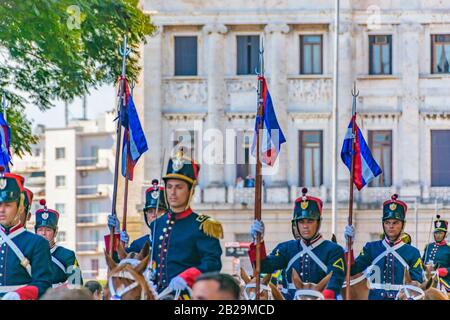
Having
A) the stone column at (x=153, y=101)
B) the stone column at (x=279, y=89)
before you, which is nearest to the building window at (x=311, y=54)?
the stone column at (x=279, y=89)

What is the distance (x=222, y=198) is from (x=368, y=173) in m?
25.8

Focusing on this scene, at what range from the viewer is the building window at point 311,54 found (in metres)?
44.6

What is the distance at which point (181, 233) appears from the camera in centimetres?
1372

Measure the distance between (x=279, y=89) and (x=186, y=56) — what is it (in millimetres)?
2636

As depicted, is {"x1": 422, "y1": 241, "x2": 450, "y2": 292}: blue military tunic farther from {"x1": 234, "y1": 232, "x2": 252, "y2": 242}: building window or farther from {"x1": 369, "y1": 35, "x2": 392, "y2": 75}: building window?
{"x1": 369, "y1": 35, "x2": 392, "y2": 75}: building window

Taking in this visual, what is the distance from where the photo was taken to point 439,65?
43.6 m

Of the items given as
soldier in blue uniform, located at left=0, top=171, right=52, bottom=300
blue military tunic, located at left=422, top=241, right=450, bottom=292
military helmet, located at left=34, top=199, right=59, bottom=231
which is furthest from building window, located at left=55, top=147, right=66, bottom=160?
soldier in blue uniform, located at left=0, top=171, right=52, bottom=300

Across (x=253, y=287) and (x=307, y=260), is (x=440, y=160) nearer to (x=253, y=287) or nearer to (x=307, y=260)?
(x=253, y=287)

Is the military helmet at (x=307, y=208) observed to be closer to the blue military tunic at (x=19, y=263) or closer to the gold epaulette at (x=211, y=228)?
the gold epaulette at (x=211, y=228)

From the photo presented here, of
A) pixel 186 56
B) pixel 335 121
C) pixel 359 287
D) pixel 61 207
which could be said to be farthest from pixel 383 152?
pixel 359 287

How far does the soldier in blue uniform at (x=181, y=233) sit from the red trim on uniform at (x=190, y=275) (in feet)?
1.14
